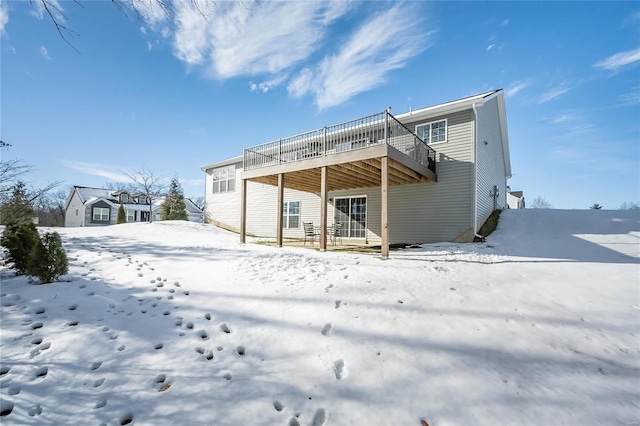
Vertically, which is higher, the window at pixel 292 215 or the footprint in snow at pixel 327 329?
the window at pixel 292 215

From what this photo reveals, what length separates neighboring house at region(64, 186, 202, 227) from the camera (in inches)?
1248

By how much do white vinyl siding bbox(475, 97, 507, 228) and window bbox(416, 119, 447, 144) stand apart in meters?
1.27

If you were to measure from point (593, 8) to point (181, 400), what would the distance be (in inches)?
542

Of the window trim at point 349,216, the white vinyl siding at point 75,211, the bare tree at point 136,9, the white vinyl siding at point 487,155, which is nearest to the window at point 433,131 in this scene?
the white vinyl siding at point 487,155

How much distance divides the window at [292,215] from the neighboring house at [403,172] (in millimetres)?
870

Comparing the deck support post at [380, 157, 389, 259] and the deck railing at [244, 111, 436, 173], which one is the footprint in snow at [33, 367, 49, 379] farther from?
the deck railing at [244, 111, 436, 173]

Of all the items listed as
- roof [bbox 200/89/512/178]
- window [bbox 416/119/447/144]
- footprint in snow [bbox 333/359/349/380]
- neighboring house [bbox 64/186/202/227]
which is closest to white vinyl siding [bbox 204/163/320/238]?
window [bbox 416/119/447/144]

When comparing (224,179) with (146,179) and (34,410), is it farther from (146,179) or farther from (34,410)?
(34,410)

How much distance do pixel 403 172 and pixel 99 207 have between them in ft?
127

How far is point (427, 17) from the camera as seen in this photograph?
29.2ft

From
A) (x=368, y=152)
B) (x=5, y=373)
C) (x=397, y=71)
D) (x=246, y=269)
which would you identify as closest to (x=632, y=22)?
(x=397, y=71)

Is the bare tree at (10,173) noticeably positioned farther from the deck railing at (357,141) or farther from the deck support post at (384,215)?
the deck support post at (384,215)

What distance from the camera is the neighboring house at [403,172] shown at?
8820mm

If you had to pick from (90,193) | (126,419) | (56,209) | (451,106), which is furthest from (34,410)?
(56,209)
